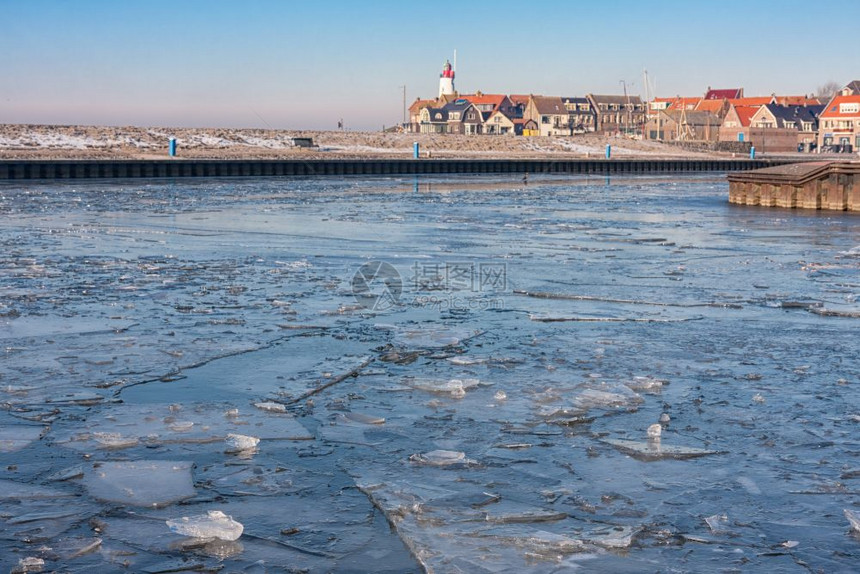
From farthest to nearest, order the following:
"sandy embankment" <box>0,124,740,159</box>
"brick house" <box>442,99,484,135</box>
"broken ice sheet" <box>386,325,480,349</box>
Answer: "brick house" <box>442,99,484,135</box>
"sandy embankment" <box>0,124,740,159</box>
"broken ice sheet" <box>386,325,480,349</box>

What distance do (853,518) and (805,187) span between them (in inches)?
1081

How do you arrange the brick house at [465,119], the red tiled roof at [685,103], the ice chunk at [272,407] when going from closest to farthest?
the ice chunk at [272,407]
the brick house at [465,119]
the red tiled roof at [685,103]

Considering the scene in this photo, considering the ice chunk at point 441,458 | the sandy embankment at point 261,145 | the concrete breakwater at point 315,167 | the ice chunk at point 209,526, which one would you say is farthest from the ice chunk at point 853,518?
the sandy embankment at point 261,145

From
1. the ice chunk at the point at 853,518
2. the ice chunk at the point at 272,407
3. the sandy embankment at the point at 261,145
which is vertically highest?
the sandy embankment at the point at 261,145

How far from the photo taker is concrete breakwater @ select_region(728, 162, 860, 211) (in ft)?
97.2

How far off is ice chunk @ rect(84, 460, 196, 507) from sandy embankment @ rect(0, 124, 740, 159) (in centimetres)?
5550

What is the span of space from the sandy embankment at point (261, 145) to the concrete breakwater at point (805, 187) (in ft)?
126

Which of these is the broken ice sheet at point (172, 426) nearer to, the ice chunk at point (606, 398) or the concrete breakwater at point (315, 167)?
the ice chunk at point (606, 398)

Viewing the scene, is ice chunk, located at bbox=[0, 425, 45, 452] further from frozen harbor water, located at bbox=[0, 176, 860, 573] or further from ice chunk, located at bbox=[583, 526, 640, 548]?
ice chunk, located at bbox=[583, 526, 640, 548]

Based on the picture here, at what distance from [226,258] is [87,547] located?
11592 mm

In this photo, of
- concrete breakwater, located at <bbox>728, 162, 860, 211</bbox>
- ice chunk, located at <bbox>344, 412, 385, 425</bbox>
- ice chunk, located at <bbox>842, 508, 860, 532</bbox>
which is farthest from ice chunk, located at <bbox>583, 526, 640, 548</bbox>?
concrete breakwater, located at <bbox>728, 162, 860, 211</bbox>

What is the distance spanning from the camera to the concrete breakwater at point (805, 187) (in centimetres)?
2964

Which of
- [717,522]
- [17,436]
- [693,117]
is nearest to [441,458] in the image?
[717,522]

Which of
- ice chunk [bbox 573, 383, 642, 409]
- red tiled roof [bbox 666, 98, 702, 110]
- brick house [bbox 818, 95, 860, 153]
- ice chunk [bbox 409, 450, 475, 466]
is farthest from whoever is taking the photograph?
red tiled roof [bbox 666, 98, 702, 110]
